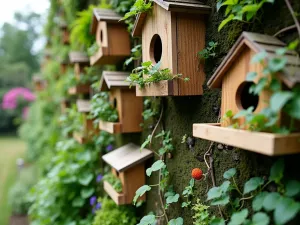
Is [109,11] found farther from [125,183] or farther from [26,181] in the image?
[26,181]

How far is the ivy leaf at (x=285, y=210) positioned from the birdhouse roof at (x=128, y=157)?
1098 mm

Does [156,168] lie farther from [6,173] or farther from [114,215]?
[6,173]

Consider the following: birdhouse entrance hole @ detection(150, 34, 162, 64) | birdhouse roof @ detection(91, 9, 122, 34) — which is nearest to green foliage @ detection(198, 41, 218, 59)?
birdhouse entrance hole @ detection(150, 34, 162, 64)

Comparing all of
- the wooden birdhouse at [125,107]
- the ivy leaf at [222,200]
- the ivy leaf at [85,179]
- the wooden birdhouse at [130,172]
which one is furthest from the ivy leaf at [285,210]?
the ivy leaf at [85,179]

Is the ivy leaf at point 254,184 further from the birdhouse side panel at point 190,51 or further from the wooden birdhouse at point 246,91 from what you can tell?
the birdhouse side panel at point 190,51

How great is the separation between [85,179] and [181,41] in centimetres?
A: 217

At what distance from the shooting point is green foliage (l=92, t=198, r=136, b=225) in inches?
86.6

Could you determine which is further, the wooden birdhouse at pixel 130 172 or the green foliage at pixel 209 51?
the wooden birdhouse at pixel 130 172

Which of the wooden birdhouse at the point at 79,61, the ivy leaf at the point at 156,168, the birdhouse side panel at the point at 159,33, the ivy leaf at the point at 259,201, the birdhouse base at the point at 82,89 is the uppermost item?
the birdhouse side panel at the point at 159,33

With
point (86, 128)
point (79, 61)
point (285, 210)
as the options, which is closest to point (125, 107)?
point (86, 128)

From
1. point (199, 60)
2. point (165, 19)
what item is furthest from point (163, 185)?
point (165, 19)

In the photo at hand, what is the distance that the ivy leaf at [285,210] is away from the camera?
35.1 inches

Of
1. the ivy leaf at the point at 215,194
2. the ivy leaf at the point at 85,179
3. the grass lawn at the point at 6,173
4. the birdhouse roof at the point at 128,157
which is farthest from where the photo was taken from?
the grass lawn at the point at 6,173

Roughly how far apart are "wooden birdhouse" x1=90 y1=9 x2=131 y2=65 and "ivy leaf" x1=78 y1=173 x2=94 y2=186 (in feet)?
4.54
